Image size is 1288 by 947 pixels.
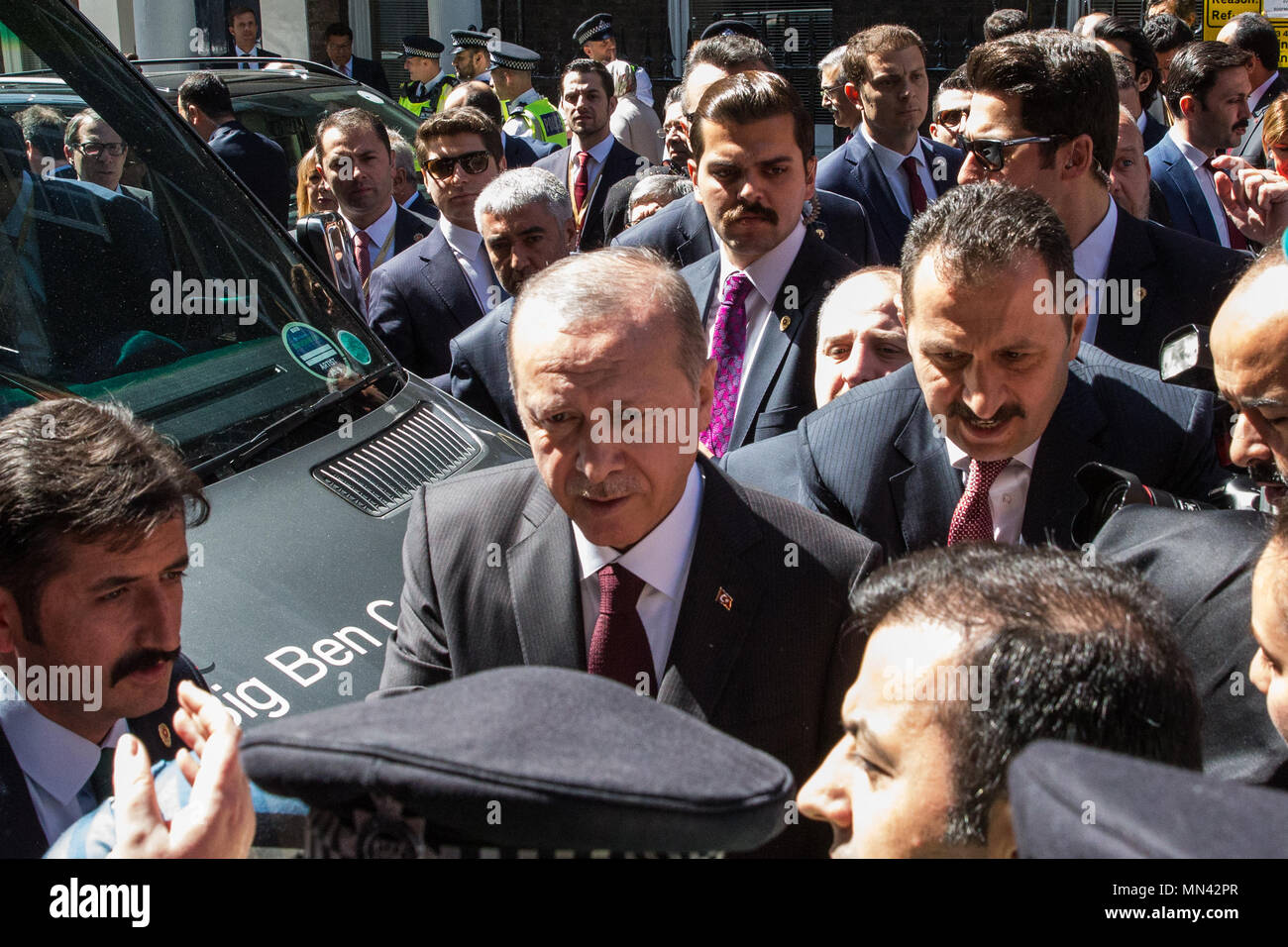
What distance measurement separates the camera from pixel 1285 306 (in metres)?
2.35

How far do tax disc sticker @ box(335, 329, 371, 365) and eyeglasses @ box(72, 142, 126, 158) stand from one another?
78cm

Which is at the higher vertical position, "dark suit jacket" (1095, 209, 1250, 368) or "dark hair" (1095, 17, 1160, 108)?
"dark hair" (1095, 17, 1160, 108)

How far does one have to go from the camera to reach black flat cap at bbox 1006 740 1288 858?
102cm

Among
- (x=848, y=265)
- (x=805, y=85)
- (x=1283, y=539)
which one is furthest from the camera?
(x=805, y=85)

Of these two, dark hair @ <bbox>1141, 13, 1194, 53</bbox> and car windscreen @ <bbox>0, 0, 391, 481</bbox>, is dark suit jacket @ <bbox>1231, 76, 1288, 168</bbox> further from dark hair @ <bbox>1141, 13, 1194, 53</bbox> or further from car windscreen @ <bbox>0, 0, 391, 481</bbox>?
car windscreen @ <bbox>0, 0, 391, 481</bbox>

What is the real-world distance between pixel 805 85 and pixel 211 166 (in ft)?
69.8

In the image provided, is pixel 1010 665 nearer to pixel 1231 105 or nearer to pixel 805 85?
pixel 1231 105

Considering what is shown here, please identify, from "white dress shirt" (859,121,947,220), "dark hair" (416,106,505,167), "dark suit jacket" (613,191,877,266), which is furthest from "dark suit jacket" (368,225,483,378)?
"white dress shirt" (859,121,947,220)

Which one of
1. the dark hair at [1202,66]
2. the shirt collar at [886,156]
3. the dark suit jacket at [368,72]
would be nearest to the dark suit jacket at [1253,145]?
the dark hair at [1202,66]

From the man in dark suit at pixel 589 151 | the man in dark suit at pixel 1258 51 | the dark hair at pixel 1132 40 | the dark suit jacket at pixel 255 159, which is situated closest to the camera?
the dark suit jacket at pixel 255 159

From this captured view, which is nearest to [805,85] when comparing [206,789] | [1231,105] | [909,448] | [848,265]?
[1231,105]

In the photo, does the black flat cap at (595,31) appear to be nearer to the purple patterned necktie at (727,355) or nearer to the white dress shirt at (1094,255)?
the purple patterned necktie at (727,355)

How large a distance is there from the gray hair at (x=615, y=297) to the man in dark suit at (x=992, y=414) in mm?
581

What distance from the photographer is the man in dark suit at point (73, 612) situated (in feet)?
7.31
